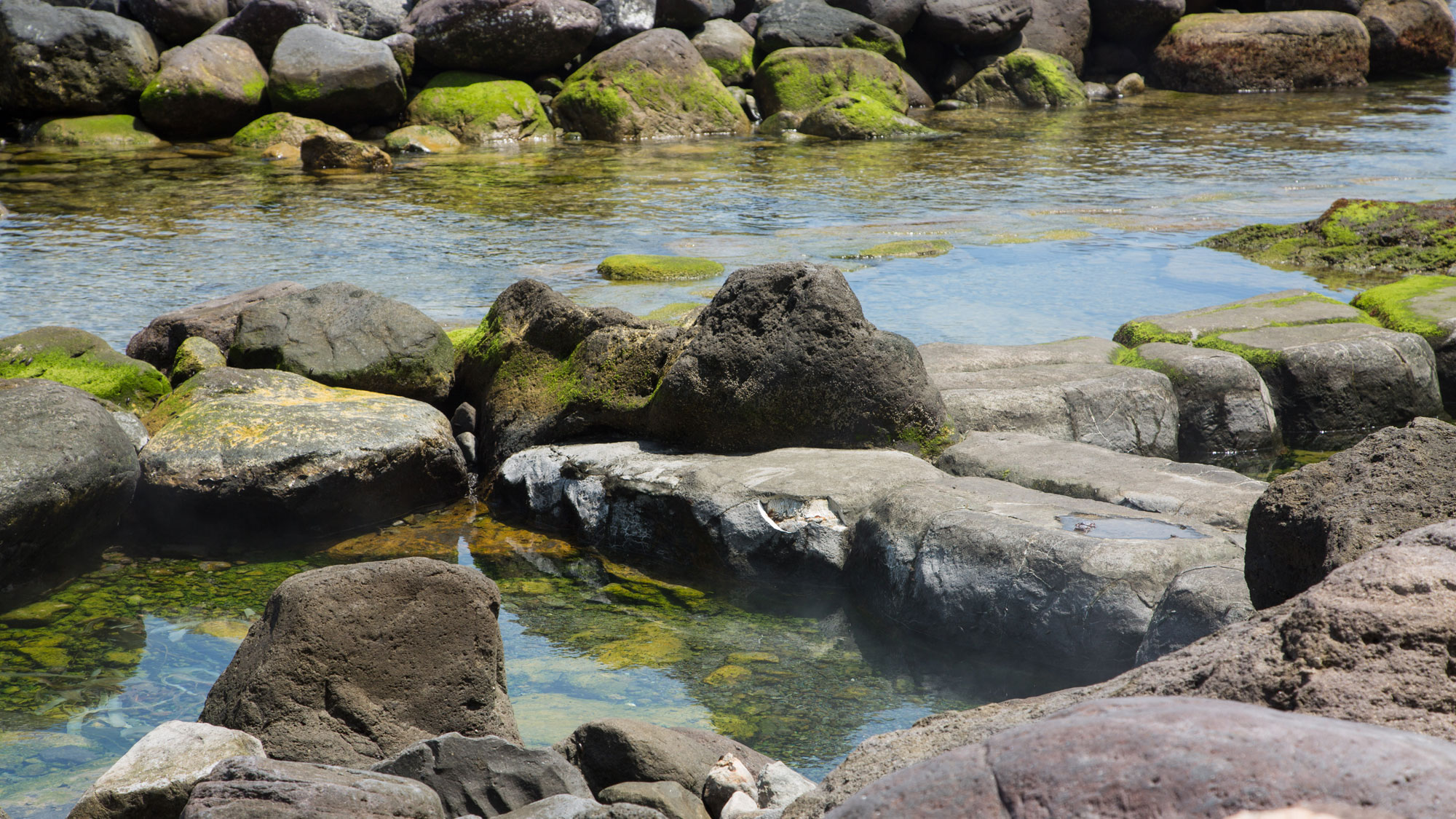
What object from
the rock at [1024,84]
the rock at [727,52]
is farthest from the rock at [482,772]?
the rock at [1024,84]

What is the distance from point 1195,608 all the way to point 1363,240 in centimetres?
755

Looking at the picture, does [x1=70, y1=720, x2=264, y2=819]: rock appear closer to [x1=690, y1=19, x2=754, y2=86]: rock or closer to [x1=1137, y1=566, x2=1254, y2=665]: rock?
[x1=1137, y1=566, x2=1254, y2=665]: rock

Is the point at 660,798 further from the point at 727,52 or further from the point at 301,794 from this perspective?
the point at 727,52

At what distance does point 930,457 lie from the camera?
5379 mm

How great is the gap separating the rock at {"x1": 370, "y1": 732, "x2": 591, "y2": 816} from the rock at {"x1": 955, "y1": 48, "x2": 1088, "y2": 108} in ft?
72.6

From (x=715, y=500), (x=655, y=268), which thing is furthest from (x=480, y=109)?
(x=715, y=500)

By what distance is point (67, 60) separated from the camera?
17906 millimetres

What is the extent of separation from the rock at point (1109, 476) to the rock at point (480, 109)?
49.9ft

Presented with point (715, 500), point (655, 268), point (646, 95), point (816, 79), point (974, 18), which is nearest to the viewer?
point (715, 500)

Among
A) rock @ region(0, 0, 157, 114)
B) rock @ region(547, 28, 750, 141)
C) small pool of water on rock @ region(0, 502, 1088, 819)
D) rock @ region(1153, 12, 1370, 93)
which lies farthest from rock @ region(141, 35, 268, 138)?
rock @ region(1153, 12, 1370, 93)

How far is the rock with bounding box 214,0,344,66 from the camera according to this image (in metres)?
18.9

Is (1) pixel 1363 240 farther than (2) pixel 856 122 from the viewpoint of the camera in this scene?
No

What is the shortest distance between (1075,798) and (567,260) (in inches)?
354

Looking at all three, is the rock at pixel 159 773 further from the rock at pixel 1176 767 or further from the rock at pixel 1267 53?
the rock at pixel 1267 53
